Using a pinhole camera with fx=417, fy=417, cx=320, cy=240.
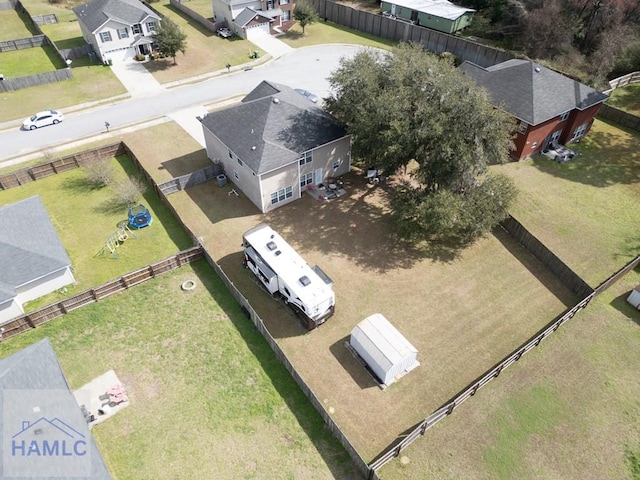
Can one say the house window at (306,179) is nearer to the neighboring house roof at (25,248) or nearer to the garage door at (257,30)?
the neighboring house roof at (25,248)

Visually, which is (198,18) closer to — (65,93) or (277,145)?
(65,93)

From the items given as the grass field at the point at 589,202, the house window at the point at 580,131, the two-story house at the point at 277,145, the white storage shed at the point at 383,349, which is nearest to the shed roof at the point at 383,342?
the white storage shed at the point at 383,349

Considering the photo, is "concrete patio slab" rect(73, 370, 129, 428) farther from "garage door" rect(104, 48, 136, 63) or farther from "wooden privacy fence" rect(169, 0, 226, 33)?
"wooden privacy fence" rect(169, 0, 226, 33)

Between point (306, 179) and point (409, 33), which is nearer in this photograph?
point (306, 179)

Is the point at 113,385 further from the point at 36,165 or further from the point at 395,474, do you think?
the point at 36,165

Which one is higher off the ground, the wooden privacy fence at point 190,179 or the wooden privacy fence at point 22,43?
the wooden privacy fence at point 22,43

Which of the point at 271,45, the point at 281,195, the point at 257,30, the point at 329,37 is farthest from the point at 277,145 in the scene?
the point at 329,37

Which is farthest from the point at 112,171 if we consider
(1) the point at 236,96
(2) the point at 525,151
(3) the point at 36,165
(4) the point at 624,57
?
(4) the point at 624,57
